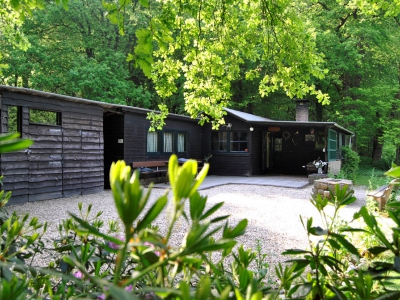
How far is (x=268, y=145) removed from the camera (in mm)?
19672

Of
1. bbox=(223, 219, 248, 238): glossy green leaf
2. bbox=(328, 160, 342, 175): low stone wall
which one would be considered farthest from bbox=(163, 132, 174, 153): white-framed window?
bbox=(223, 219, 248, 238): glossy green leaf

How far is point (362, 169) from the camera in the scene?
22.7m

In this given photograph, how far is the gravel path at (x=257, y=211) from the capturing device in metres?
5.98

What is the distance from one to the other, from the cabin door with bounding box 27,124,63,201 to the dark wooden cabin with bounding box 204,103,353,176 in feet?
29.4

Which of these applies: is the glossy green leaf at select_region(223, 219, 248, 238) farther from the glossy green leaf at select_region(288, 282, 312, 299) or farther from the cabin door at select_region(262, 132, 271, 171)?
the cabin door at select_region(262, 132, 271, 171)

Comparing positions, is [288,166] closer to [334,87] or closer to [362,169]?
[362,169]

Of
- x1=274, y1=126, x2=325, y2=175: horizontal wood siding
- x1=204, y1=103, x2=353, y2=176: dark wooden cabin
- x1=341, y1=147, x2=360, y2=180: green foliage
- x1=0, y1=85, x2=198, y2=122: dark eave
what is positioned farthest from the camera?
x1=274, y1=126, x2=325, y2=175: horizontal wood siding

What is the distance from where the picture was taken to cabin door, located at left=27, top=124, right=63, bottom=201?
9.20 metres

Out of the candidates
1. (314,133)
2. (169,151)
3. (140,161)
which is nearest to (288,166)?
(314,133)

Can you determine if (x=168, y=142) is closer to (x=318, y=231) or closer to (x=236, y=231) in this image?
(x=318, y=231)

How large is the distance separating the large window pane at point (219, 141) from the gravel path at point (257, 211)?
484 cm

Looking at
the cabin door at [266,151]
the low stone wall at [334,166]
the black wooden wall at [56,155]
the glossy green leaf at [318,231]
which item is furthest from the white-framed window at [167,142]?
the glossy green leaf at [318,231]

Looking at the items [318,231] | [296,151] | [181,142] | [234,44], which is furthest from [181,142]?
[318,231]

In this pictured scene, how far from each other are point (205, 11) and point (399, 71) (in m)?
23.0
